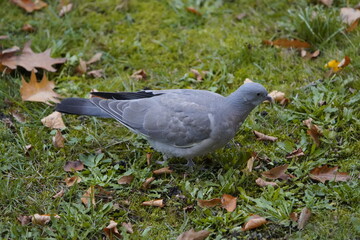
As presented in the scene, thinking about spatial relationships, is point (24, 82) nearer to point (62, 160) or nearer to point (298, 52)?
point (62, 160)

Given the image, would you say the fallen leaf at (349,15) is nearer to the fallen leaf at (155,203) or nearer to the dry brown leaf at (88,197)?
the fallen leaf at (155,203)

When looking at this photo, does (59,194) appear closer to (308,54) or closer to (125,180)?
(125,180)

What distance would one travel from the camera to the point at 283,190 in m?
3.63

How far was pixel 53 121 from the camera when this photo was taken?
14.6 feet

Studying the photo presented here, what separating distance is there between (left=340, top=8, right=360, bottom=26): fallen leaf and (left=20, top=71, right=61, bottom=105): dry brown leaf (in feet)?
9.88

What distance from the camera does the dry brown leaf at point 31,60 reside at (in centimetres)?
495

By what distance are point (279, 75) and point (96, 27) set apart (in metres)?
2.18

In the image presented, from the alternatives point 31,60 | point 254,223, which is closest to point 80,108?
point 31,60

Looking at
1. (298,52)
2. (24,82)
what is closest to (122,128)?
(24,82)

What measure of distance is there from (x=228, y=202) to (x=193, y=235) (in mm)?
421

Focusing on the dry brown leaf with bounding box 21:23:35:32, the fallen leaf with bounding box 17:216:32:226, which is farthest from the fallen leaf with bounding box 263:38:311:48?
the fallen leaf with bounding box 17:216:32:226

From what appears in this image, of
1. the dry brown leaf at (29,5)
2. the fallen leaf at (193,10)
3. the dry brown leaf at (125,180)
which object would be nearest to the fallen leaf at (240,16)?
the fallen leaf at (193,10)

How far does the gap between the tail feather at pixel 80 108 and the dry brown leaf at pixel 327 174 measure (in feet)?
5.60

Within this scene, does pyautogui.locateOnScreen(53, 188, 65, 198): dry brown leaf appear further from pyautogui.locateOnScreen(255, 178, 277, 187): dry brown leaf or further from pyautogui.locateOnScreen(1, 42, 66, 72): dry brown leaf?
Result: pyautogui.locateOnScreen(1, 42, 66, 72): dry brown leaf
